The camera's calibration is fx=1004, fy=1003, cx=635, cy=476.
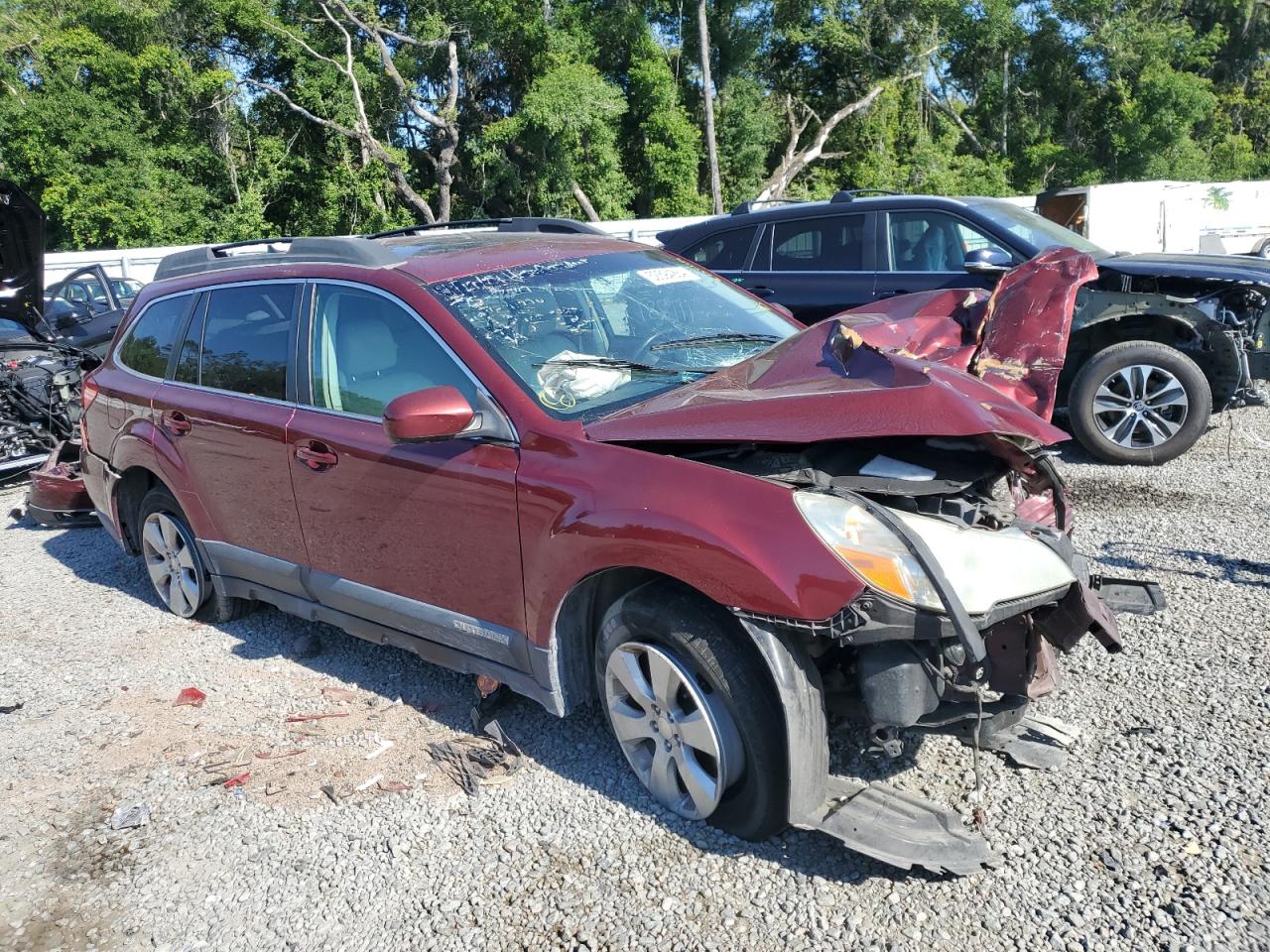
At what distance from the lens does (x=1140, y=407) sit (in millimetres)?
6477

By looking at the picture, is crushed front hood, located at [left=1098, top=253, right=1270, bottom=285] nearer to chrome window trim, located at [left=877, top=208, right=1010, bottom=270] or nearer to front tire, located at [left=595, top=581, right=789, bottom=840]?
chrome window trim, located at [left=877, top=208, right=1010, bottom=270]

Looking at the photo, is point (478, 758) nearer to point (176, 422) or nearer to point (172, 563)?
point (176, 422)

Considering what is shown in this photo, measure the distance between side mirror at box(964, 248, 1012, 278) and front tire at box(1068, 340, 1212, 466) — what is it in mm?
858

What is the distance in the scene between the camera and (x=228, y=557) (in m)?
4.54

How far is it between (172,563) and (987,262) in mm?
5116

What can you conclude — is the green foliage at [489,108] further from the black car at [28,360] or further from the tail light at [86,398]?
the tail light at [86,398]

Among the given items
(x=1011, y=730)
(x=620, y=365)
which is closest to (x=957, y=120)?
(x=620, y=365)

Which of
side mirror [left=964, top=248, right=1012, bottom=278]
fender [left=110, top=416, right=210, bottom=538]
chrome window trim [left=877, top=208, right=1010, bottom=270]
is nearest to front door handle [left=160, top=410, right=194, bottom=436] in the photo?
fender [left=110, top=416, right=210, bottom=538]

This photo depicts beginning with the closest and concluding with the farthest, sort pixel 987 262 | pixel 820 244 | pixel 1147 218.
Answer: pixel 987 262, pixel 820 244, pixel 1147 218

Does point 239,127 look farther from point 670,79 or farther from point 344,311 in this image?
point 344,311

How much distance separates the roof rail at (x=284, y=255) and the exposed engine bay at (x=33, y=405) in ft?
13.5

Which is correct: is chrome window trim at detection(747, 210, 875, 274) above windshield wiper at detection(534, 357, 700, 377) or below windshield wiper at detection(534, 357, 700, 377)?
above

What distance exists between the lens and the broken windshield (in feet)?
11.1

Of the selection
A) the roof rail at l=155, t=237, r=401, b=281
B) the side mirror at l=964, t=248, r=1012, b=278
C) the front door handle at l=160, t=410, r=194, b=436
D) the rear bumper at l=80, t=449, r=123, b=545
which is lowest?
the rear bumper at l=80, t=449, r=123, b=545
